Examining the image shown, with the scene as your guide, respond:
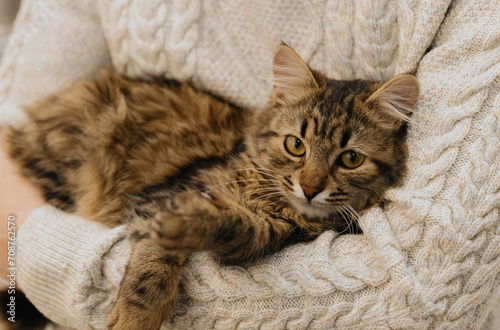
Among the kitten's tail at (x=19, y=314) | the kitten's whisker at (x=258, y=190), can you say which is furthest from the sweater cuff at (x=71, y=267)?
the kitten's whisker at (x=258, y=190)

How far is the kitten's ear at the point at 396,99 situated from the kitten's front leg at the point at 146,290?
73 centimetres

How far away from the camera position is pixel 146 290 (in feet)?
3.50

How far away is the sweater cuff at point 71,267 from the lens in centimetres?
113

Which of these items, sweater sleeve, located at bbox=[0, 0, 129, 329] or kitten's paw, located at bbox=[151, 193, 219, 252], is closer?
kitten's paw, located at bbox=[151, 193, 219, 252]

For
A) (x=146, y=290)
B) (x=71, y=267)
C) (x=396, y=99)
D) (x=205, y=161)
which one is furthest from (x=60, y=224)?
(x=396, y=99)

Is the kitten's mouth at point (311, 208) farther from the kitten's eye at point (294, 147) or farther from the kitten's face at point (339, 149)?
the kitten's eye at point (294, 147)

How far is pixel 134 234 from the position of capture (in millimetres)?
1179

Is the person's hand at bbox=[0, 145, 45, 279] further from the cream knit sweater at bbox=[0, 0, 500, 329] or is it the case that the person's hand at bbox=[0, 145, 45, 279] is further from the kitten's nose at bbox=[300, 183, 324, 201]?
the kitten's nose at bbox=[300, 183, 324, 201]

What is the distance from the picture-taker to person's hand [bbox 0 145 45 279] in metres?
1.32

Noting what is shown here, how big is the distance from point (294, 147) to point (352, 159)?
0.18 m

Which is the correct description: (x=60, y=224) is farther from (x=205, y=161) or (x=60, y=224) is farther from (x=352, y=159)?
(x=352, y=159)

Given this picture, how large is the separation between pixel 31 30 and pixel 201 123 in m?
0.74

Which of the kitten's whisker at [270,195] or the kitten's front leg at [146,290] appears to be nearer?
the kitten's front leg at [146,290]

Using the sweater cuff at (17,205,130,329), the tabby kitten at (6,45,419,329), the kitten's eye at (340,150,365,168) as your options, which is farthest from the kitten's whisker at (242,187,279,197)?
the sweater cuff at (17,205,130,329)
